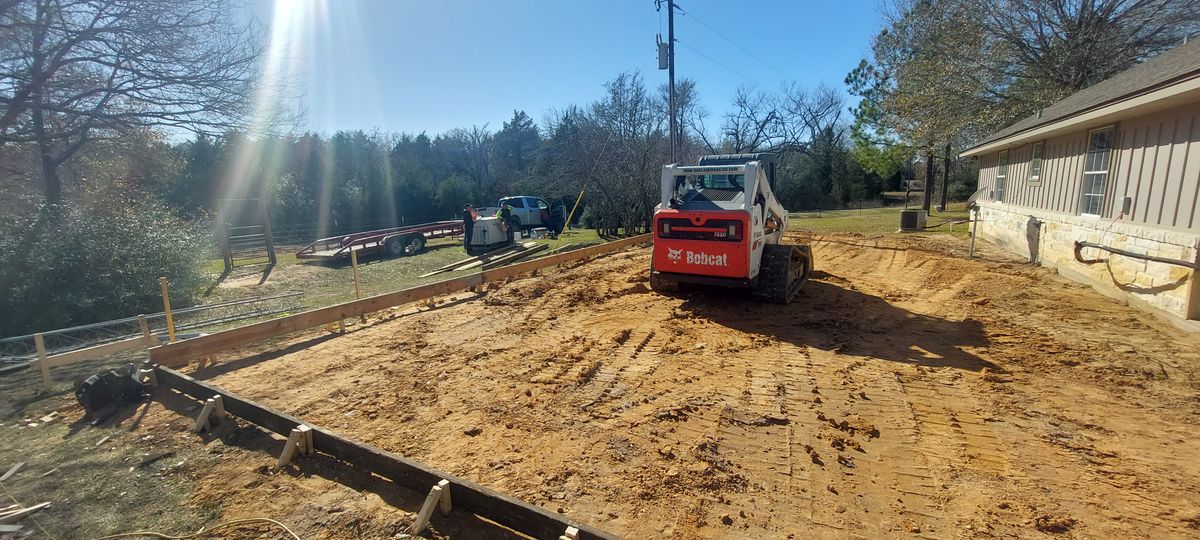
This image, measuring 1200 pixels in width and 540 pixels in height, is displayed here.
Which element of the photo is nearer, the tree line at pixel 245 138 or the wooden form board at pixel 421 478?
the wooden form board at pixel 421 478

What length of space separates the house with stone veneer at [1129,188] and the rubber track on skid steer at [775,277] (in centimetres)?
424

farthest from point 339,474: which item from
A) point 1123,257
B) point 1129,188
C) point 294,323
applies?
point 1129,188

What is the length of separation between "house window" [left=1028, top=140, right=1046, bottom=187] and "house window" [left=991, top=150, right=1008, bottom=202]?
2.44 m

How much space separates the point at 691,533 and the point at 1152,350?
5.92 m

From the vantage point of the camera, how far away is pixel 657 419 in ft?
13.2

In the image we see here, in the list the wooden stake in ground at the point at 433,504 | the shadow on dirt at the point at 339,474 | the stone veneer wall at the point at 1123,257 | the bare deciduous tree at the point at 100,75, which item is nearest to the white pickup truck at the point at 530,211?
the bare deciduous tree at the point at 100,75

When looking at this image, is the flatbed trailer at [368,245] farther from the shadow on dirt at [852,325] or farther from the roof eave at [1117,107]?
the roof eave at [1117,107]

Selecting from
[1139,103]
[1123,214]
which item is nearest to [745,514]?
[1139,103]

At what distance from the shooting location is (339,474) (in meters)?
3.39

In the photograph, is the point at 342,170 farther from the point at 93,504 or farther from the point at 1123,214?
the point at 1123,214

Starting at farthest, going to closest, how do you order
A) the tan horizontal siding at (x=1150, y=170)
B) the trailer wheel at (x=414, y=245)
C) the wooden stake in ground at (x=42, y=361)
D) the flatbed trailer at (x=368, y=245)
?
the trailer wheel at (x=414, y=245) < the flatbed trailer at (x=368, y=245) < the tan horizontal siding at (x=1150, y=170) < the wooden stake in ground at (x=42, y=361)

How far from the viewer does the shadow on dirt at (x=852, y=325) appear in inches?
216

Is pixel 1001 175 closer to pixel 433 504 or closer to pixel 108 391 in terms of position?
pixel 433 504

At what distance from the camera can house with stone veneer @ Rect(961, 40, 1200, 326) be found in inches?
227
